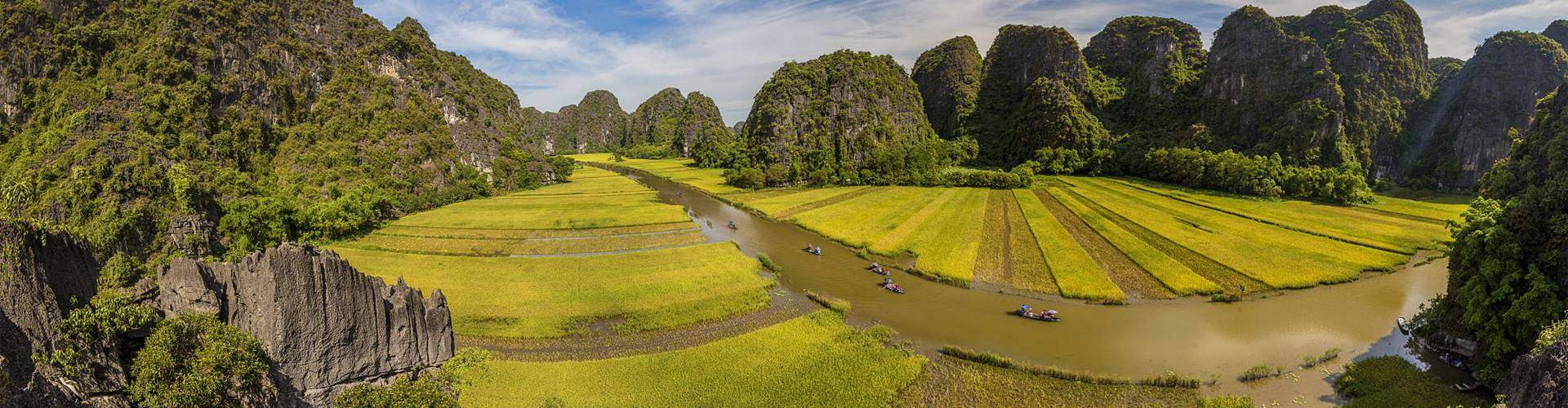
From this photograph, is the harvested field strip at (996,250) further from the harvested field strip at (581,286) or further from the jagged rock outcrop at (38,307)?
the jagged rock outcrop at (38,307)

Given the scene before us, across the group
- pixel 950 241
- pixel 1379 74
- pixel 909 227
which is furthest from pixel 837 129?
pixel 1379 74

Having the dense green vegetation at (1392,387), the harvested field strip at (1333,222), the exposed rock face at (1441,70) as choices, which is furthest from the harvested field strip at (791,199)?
the exposed rock face at (1441,70)

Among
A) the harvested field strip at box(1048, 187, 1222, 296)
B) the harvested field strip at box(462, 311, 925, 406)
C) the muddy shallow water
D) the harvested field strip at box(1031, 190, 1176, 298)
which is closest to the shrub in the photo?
the harvested field strip at box(462, 311, 925, 406)

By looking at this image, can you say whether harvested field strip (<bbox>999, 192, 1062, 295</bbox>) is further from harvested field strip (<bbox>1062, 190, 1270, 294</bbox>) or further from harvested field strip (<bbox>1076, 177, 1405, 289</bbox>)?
harvested field strip (<bbox>1076, 177, 1405, 289</bbox>)

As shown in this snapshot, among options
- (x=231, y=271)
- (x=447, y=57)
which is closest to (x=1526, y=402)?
(x=231, y=271)

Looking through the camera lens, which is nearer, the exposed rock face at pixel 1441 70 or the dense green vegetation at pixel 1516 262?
the dense green vegetation at pixel 1516 262

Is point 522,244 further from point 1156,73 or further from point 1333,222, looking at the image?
point 1156,73
